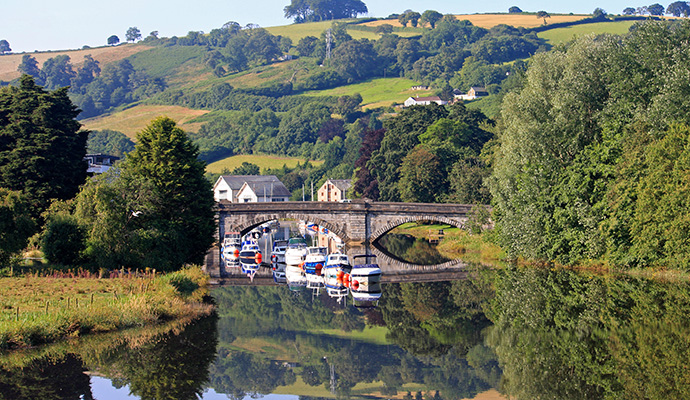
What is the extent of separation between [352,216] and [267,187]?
63.3m

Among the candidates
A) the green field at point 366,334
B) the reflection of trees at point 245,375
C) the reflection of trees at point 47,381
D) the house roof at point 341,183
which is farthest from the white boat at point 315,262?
the house roof at point 341,183

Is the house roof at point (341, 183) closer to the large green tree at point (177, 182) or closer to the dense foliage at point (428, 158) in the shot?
the dense foliage at point (428, 158)

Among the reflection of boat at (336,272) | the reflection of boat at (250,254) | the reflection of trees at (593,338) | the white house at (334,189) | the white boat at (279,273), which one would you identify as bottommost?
the white house at (334,189)

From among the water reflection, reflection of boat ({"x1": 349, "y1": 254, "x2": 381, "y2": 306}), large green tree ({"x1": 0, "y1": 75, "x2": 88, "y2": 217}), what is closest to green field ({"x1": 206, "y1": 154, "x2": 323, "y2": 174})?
large green tree ({"x1": 0, "y1": 75, "x2": 88, "y2": 217})

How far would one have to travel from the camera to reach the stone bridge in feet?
237

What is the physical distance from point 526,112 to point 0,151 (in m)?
41.9

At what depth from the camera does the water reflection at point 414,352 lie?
23516 millimetres

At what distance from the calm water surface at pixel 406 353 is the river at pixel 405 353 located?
66 millimetres

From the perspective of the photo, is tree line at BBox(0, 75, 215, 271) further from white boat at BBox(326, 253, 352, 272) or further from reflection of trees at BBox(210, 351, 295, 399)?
reflection of trees at BBox(210, 351, 295, 399)

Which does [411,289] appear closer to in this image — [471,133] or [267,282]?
[267,282]

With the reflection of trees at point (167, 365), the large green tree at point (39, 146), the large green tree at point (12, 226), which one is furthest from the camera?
the large green tree at point (39, 146)

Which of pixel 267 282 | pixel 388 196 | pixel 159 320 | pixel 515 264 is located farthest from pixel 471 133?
pixel 159 320

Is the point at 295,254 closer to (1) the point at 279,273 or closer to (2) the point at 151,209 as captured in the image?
(1) the point at 279,273

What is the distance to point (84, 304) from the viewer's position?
31.5 metres
